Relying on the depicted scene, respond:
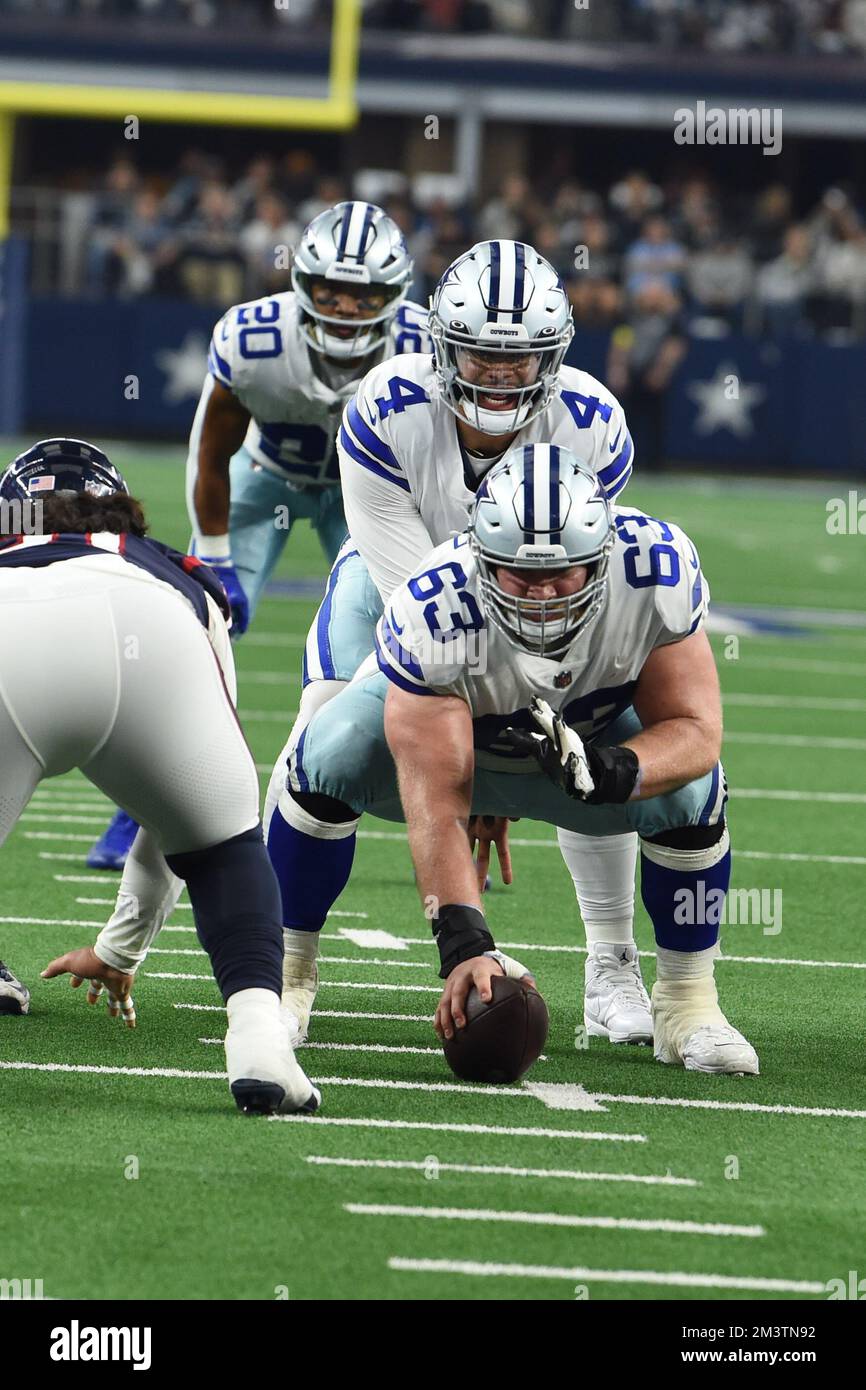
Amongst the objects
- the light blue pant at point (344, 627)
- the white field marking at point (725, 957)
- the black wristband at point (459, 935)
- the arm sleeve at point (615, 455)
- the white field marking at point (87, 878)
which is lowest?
the black wristband at point (459, 935)

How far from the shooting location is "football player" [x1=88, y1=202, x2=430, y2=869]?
21.9 ft

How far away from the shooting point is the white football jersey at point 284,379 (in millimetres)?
7004

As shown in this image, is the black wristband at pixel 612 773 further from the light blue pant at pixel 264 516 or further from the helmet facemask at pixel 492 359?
the light blue pant at pixel 264 516

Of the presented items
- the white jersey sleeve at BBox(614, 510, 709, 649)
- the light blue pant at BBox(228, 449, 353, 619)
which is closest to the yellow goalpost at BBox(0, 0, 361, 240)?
the light blue pant at BBox(228, 449, 353, 619)

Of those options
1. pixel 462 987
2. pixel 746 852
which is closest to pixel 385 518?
pixel 462 987

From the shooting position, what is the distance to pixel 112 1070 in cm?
457

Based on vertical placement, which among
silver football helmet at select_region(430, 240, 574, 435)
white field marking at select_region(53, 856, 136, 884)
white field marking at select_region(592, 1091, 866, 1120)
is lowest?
white field marking at select_region(592, 1091, 866, 1120)

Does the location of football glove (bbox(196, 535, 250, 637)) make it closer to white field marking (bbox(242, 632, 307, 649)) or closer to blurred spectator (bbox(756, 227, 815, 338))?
white field marking (bbox(242, 632, 307, 649))

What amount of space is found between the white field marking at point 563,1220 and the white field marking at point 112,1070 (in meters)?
0.89

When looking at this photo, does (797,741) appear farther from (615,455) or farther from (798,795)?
(615,455)

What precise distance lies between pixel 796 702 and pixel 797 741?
1.07m

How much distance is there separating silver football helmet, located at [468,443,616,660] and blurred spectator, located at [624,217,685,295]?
19548 millimetres

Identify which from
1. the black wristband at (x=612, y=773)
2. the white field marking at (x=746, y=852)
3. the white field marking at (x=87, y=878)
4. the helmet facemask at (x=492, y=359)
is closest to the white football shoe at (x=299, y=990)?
the black wristband at (x=612, y=773)

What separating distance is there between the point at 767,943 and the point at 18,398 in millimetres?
17781
